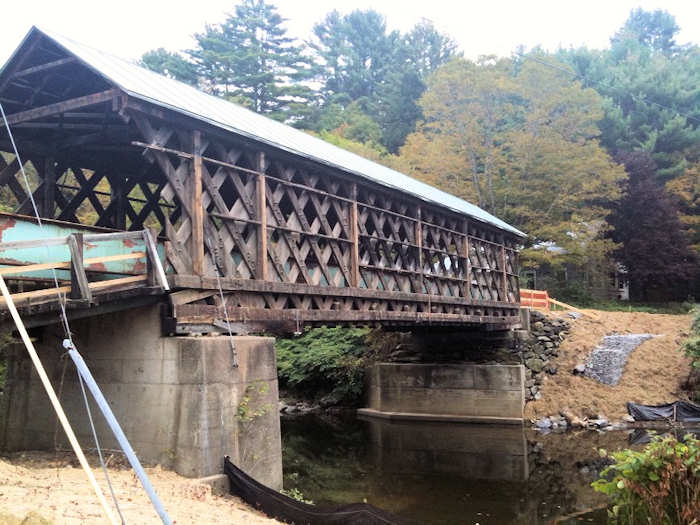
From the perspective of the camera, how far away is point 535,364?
2448 cm

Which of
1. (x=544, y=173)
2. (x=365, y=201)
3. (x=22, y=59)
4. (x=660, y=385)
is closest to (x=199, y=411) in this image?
(x=22, y=59)

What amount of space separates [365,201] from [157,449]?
8054mm

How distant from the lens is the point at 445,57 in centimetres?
5978

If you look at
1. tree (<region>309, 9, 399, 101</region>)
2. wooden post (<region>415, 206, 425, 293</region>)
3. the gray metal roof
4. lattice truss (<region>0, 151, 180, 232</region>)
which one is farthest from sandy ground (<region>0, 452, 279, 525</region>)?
Result: tree (<region>309, 9, 399, 101</region>)

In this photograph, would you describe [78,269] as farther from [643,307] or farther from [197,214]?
[643,307]

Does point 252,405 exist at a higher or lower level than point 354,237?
lower

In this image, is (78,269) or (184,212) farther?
(184,212)

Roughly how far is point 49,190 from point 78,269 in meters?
6.02

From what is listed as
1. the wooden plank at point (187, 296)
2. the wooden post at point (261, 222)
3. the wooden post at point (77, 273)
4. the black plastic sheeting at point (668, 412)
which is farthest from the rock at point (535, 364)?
the wooden post at point (77, 273)

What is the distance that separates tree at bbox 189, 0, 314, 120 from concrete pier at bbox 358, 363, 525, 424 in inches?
956

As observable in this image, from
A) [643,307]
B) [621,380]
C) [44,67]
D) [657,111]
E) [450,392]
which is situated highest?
[657,111]

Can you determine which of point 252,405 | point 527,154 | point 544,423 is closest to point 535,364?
point 544,423

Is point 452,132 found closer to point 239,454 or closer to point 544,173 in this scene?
point 544,173

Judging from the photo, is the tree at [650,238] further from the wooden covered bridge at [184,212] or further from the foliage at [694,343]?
the wooden covered bridge at [184,212]
